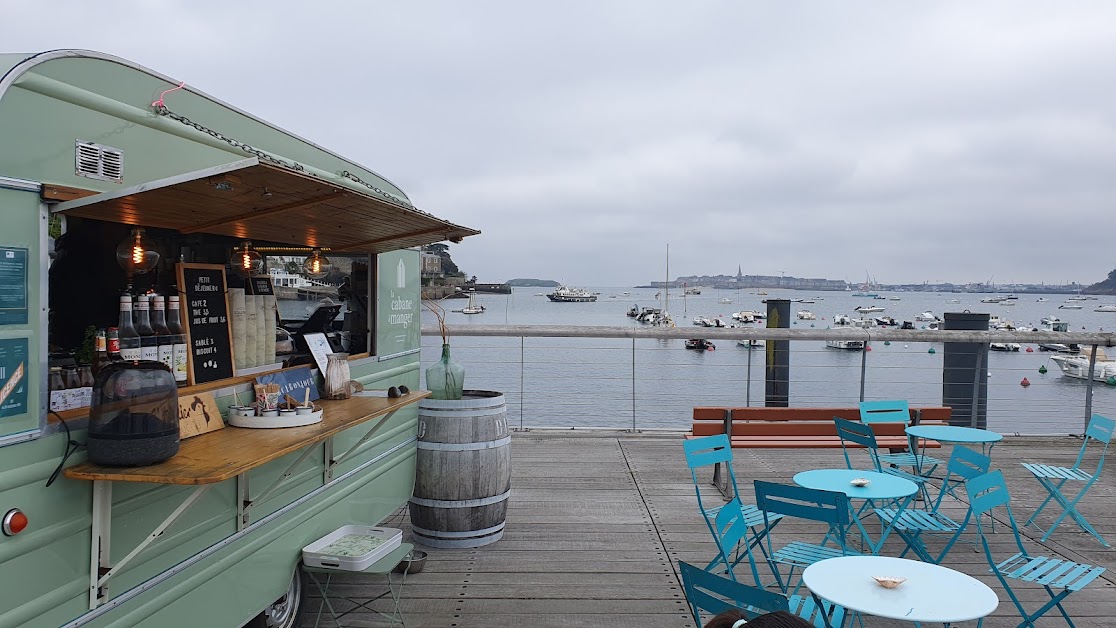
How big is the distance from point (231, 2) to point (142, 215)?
562cm

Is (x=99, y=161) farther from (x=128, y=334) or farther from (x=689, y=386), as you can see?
(x=689, y=386)

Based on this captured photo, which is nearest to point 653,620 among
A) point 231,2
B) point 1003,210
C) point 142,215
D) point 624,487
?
point 624,487

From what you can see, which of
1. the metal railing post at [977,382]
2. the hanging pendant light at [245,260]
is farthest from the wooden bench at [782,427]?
the hanging pendant light at [245,260]

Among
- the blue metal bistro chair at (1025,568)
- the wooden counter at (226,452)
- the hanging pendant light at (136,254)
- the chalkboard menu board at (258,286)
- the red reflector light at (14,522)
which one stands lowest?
the blue metal bistro chair at (1025,568)

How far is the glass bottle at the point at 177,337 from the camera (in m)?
2.65

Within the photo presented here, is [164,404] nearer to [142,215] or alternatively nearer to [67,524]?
[67,524]

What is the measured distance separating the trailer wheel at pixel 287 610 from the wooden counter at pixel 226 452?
32.8 inches

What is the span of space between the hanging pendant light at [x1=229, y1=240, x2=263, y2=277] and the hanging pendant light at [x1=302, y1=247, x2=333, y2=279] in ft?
1.72

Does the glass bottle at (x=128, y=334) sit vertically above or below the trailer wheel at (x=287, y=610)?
above

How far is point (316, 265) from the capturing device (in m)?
4.06

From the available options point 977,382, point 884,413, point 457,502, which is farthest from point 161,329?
point 977,382

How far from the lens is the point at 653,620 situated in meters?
3.62

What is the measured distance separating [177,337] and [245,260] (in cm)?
79

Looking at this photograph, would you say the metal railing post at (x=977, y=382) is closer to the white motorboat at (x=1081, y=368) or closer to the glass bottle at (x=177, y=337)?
the glass bottle at (x=177, y=337)
